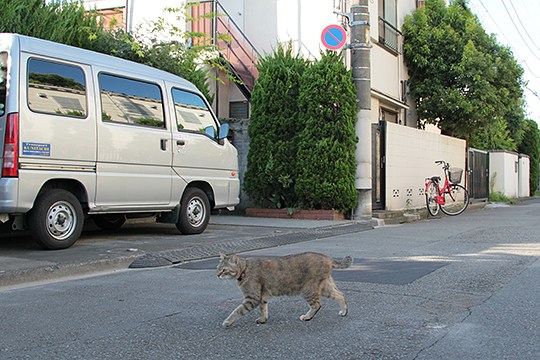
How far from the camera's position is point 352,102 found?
12594 mm

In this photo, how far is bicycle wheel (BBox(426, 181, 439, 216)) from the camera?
15.3 metres

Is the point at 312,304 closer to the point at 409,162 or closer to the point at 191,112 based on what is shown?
the point at 191,112

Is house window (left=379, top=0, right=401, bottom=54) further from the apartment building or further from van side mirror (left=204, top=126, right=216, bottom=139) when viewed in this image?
van side mirror (left=204, top=126, right=216, bottom=139)

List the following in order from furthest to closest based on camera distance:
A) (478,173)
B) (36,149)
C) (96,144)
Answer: (478,173) → (96,144) → (36,149)

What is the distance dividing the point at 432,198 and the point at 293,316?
1147 cm

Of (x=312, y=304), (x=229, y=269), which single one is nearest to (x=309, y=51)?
(x=312, y=304)

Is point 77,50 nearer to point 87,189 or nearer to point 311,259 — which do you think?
point 87,189

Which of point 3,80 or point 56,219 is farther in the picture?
point 56,219

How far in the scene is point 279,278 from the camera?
14.7 ft

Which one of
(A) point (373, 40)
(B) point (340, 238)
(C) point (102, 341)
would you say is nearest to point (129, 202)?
(B) point (340, 238)

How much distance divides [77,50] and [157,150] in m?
1.87

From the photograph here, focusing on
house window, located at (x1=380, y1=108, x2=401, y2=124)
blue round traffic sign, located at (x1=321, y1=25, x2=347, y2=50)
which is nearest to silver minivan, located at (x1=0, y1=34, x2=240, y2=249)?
blue round traffic sign, located at (x1=321, y1=25, x2=347, y2=50)

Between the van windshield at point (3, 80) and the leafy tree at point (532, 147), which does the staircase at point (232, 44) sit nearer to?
the van windshield at point (3, 80)

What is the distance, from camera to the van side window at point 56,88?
7.32 metres
